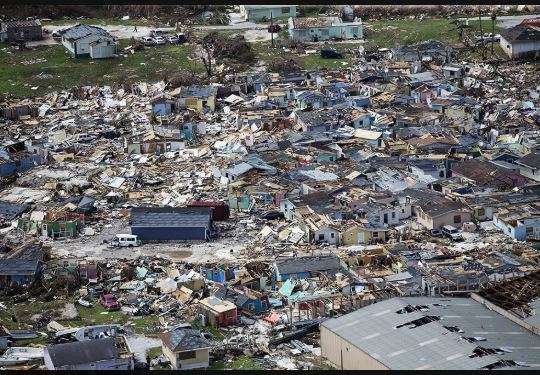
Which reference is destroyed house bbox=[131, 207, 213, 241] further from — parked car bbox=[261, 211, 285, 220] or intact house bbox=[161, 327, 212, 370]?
intact house bbox=[161, 327, 212, 370]

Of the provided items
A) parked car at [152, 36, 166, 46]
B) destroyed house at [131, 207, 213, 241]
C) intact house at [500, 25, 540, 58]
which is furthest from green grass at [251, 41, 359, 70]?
destroyed house at [131, 207, 213, 241]

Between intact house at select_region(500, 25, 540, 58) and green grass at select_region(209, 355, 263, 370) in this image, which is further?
intact house at select_region(500, 25, 540, 58)

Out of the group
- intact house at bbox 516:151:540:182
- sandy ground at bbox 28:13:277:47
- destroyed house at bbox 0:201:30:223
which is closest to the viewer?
destroyed house at bbox 0:201:30:223

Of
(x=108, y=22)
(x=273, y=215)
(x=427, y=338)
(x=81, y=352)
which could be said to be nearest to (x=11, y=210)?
(x=273, y=215)

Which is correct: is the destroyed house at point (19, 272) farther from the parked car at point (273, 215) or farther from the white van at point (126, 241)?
the parked car at point (273, 215)

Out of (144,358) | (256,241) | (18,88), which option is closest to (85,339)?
(144,358)

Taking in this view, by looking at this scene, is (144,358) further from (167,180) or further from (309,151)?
(309,151)

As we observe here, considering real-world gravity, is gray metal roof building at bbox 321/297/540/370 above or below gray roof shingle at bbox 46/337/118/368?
above

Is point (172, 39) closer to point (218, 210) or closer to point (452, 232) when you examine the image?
point (218, 210)
